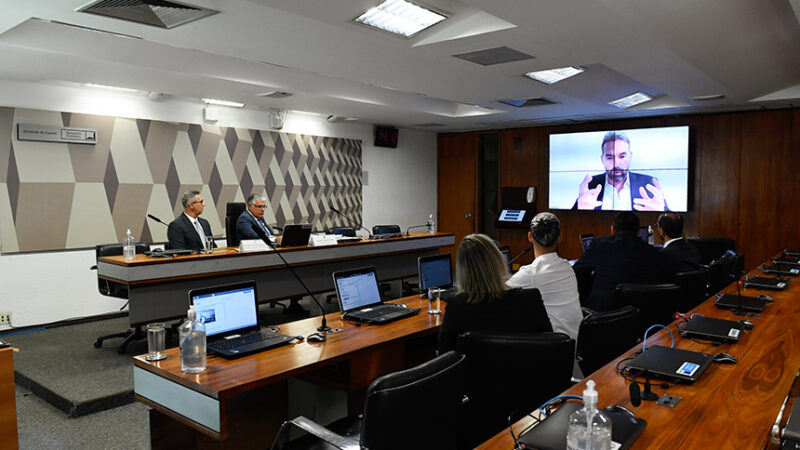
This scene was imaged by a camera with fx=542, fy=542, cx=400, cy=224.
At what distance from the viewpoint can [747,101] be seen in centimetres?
686

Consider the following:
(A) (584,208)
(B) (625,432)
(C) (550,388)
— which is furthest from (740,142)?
(B) (625,432)

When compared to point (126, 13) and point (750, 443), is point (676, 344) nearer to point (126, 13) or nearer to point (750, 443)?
point (750, 443)

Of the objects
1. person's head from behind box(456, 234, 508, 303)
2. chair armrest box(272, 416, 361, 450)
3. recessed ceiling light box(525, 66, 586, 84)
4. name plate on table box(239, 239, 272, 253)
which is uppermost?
recessed ceiling light box(525, 66, 586, 84)

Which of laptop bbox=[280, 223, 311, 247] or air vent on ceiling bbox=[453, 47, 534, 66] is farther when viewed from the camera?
laptop bbox=[280, 223, 311, 247]

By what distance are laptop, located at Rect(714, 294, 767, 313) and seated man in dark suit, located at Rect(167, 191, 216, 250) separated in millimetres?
4448

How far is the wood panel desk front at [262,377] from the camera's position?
2002 millimetres

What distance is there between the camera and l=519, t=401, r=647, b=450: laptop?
1339 mm

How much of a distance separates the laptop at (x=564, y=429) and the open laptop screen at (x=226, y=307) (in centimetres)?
158

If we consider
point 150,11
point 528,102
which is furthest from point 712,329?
point 528,102

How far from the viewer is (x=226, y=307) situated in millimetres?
2572

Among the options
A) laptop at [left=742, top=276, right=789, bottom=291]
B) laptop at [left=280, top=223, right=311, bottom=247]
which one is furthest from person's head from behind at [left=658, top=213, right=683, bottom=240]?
laptop at [left=280, top=223, right=311, bottom=247]

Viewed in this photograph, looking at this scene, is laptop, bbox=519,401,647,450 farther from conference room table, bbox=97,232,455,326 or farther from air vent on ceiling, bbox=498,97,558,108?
air vent on ceiling, bbox=498,97,558,108

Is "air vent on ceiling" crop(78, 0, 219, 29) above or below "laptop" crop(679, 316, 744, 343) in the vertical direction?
above

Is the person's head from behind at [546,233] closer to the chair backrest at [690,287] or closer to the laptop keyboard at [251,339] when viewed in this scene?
the chair backrest at [690,287]
